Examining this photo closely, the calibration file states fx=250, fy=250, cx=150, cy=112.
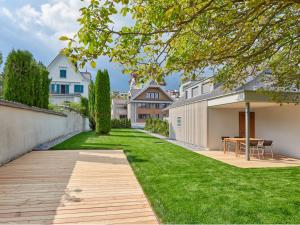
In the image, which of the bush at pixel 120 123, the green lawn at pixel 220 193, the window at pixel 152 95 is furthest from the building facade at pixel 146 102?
the green lawn at pixel 220 193

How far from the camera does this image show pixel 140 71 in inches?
170

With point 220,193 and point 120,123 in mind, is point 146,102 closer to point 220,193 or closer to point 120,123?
point 120,123

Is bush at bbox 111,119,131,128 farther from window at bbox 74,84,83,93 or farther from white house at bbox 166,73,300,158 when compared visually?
white house at bbox 166,73,300,158

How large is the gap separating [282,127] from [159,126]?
641 inches

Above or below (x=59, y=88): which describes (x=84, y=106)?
below

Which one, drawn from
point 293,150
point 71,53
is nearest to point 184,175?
point 71,53

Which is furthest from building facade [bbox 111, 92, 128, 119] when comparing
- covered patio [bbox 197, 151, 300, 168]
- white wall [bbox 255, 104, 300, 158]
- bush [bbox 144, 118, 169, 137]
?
covered patio [bbox 197, 151, 300, 168]

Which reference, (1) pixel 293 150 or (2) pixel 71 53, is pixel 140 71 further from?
(1) pixel 293 150

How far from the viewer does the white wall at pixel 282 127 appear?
11336 millimetres

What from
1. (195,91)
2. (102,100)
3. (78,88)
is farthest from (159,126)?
(78,88)

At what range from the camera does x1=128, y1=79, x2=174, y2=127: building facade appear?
145 ft

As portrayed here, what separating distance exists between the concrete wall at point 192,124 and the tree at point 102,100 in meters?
5.88

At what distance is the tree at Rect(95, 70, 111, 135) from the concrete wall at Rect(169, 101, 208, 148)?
5877 mm

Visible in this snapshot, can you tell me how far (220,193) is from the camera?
5.37m
